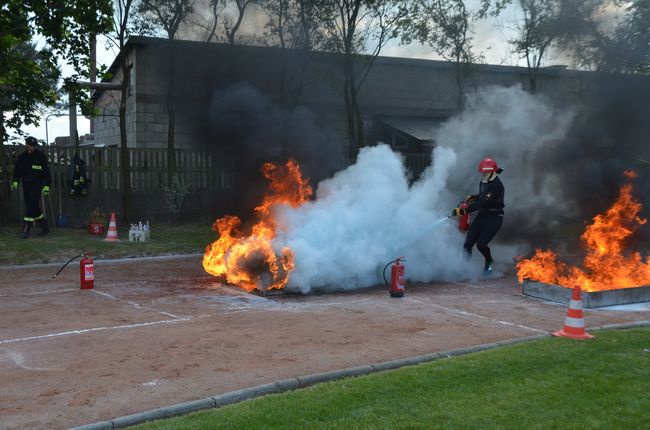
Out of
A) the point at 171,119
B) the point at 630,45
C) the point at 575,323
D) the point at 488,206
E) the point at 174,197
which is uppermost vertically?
the point at 630,45

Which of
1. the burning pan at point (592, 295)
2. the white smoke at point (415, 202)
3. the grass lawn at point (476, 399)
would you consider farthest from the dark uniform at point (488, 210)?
the grass lawn at point (476, 399)

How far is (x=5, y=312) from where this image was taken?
7.69m

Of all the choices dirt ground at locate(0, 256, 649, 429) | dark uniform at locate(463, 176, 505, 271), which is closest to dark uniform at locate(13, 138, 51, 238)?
dirt ground at locate(0, 256, 649, 429)

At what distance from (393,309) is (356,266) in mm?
1378

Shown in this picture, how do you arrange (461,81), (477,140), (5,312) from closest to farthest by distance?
(5,312), (477,140), (461,81)

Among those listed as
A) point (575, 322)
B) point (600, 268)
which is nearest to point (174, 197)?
point (600, 268)

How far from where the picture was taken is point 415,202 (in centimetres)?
1009

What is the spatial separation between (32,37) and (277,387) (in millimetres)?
11593

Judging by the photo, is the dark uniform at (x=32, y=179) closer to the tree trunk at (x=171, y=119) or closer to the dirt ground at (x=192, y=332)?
the dirt ground at (x=192, y=332)

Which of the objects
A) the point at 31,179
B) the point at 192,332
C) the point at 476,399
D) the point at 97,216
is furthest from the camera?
the point at 97,216

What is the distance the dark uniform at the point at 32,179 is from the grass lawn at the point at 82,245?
0.45 metres

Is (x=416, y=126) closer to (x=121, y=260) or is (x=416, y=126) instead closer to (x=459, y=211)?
(x=459, y=211)

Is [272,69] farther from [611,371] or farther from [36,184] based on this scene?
[611,371]

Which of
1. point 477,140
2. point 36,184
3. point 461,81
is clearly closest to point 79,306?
point 36,184
